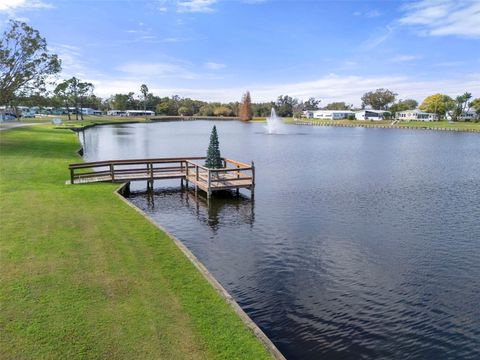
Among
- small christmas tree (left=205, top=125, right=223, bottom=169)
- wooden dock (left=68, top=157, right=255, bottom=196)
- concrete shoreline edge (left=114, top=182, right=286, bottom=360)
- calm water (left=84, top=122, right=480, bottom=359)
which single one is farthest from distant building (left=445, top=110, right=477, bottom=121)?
concrete shoreline edge (left=114, top=182, right=286, bottom=360)

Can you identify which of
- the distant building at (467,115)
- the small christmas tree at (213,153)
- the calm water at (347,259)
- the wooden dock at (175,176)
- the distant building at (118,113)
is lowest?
the calm water at (347,259)

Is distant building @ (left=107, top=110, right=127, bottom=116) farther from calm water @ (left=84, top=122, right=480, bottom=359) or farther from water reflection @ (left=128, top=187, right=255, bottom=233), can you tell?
water reflection @ (left=128, top=187, right=255, bottom=233)

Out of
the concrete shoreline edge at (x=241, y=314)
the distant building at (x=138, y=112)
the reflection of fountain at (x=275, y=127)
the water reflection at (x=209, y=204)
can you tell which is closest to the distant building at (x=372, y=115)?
the reflection of fountain at (x=275, y=127)

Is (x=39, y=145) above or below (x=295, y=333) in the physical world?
above

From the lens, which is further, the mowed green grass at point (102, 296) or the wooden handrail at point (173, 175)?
the wooden handrail at point (173, 175)

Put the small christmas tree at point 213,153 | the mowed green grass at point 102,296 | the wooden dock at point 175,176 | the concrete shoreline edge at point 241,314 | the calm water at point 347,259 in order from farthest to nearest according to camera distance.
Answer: the small christmas tree at point 213,153 < the wooden dock at point 175,176 < the calm water at point 347,259 < the concrete shoreline edge at point 241,314 < the mowed green grass at point 102,296

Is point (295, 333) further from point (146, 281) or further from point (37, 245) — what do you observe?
point (37, 245)

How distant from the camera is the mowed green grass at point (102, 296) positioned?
6.80 metres

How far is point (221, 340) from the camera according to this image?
7281 millimetres

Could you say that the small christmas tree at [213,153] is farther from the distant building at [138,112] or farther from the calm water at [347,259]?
the distant building at [138,112]

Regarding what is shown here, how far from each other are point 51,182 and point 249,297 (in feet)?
52.7

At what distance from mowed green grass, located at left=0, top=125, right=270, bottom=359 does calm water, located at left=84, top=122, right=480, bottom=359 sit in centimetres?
201

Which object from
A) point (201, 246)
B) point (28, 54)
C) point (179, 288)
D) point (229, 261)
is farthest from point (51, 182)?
point (28, 54)

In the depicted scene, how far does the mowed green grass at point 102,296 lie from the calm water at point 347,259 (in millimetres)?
2013
